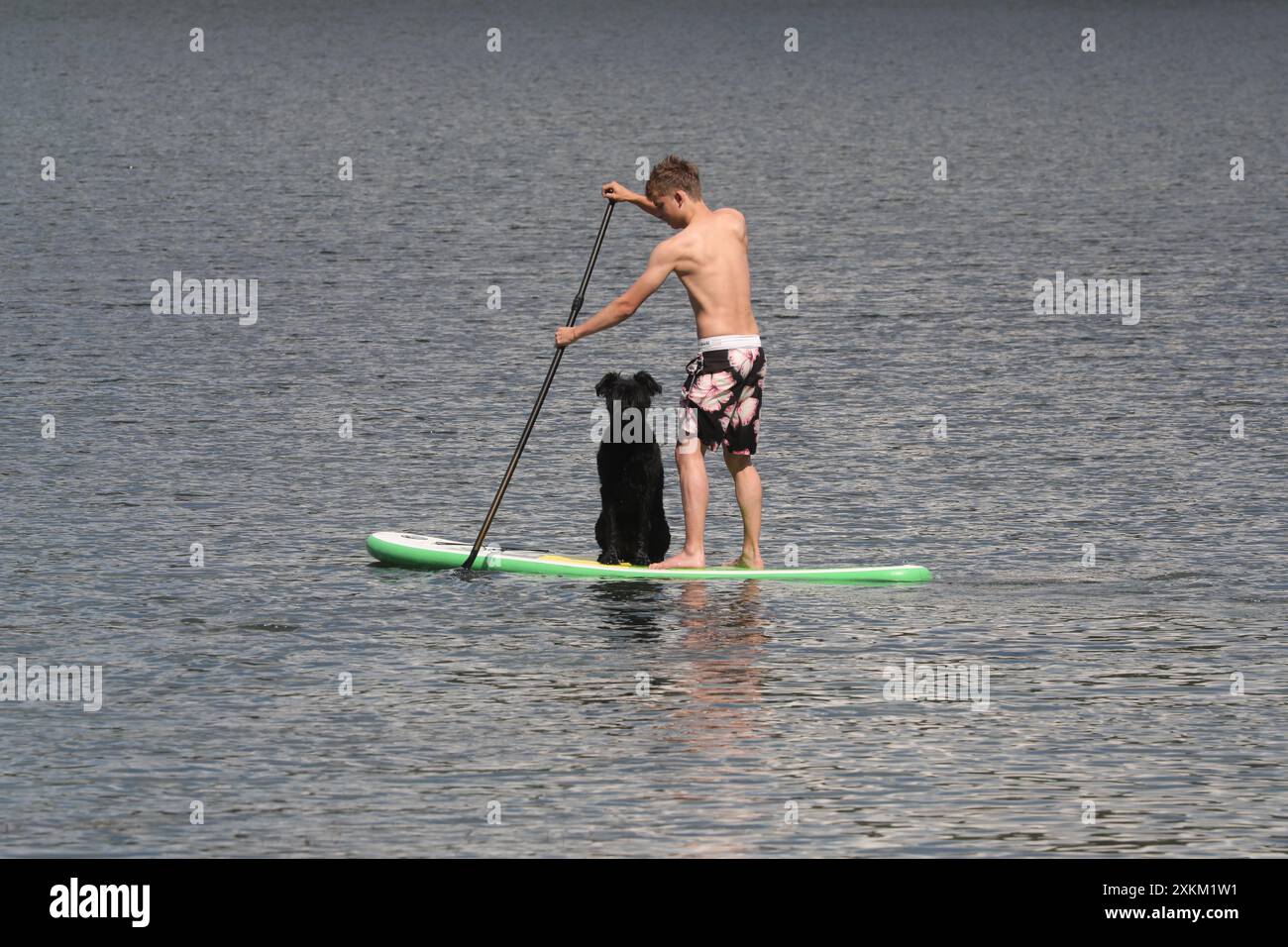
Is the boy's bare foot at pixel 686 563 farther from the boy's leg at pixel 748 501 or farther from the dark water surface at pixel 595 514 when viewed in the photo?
the dark water surface at pixel 595 514

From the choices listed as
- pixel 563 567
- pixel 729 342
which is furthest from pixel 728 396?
pixel 563 567

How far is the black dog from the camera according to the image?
12.3m

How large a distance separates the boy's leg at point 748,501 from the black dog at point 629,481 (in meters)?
0.41

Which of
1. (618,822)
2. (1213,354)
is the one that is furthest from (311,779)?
(1213,354)

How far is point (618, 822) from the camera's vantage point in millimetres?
8281

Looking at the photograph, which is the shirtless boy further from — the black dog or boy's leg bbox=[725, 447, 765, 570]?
the black dog

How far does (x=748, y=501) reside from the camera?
40.5ft

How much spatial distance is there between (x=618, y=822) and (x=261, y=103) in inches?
1656

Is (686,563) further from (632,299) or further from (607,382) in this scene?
(632,299)

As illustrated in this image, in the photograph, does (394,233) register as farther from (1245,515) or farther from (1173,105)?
(1173,105)

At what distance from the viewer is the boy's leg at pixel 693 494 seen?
1230cm

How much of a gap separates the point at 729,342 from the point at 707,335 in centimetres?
13

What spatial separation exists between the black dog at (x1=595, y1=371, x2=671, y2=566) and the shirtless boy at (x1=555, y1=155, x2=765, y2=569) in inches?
6.1

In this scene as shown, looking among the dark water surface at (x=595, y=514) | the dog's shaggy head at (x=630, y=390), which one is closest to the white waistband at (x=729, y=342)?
the dog's shaggy head at (x=630, y=390)
